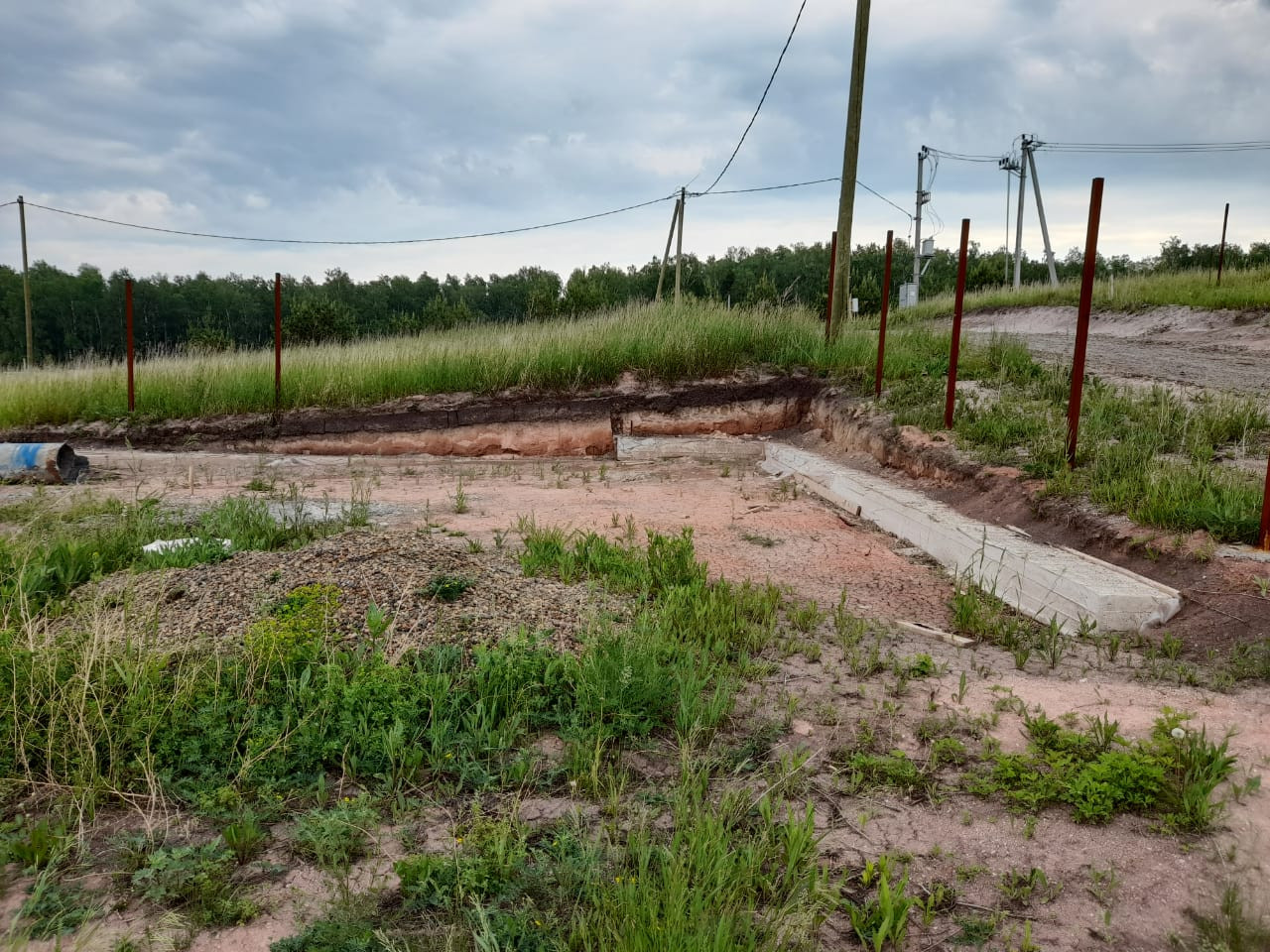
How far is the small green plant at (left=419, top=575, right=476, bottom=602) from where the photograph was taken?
179 inches

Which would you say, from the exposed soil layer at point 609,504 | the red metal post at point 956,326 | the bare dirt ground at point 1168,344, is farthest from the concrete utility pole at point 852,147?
the red metal post at point 956,326

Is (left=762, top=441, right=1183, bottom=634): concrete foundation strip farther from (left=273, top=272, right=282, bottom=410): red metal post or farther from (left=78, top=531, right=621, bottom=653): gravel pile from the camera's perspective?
(left=273, top=272, right=282, bottom=410): red metal post

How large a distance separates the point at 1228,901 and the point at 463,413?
12.0 metres

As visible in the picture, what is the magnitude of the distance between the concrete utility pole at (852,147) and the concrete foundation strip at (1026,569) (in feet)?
22.3

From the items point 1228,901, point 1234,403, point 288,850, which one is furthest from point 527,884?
point 1234,403

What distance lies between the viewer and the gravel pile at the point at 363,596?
13.5 feet

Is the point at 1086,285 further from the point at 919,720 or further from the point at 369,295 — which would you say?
the point at 369,295

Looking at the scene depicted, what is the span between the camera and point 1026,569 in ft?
18.2

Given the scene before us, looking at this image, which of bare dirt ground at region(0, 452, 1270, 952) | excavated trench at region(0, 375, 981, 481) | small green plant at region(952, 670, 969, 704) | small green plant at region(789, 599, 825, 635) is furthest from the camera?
excavated trench at region(0, 375, 981, 481)

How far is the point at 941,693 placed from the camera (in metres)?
3.98

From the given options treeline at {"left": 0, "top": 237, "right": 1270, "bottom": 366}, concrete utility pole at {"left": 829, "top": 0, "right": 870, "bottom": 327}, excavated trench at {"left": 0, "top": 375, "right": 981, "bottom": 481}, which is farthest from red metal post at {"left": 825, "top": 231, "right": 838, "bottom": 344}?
treeline at {"left": 0, "top": 237, "right": 1270, "bottom": 366}

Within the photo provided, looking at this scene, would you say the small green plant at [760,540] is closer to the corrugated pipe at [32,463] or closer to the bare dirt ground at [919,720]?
the bare dirt ground at [919,720]

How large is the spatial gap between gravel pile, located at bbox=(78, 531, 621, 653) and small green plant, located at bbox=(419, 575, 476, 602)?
0.02m

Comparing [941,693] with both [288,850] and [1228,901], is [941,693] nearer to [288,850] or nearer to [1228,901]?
[1228,901]
